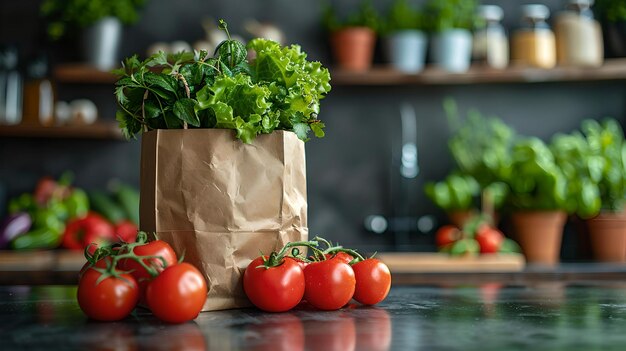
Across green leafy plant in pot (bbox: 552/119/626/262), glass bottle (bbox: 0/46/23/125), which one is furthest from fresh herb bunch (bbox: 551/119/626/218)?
glass bottle (bbox: 0/46/23/125)

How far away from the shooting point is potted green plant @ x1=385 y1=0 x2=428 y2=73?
2998 mm

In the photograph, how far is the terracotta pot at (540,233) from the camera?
278 cm

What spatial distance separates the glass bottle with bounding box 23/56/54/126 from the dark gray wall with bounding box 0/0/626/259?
0.26 meters

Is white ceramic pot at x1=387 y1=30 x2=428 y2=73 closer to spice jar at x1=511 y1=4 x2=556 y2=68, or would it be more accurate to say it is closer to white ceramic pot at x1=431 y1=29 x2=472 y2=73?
white ceramic pot at x1=431 y1=29 x2=472 y2=73

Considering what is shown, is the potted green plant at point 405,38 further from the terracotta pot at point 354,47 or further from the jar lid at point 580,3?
the jar lid at point 580,3

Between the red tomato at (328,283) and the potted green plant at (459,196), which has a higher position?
the potted green plant at (459,196)

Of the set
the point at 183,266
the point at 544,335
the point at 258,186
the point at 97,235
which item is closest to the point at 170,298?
the point at 183,266

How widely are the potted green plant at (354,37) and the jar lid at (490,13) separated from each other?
41 centimetres

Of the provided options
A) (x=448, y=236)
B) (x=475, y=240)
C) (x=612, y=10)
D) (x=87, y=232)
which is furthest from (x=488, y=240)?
(x=87, y=232)

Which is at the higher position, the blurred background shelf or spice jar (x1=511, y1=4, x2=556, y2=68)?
spice jar (x1=511, y1=4, x2=556, y2=68)

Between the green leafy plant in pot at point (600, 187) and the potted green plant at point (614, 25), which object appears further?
the potted green plant at point (614, 25)

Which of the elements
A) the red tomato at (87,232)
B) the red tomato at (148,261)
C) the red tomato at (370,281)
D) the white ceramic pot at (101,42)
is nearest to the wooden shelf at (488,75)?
the white ceramic pot at (101,42)

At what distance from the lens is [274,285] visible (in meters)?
0.99

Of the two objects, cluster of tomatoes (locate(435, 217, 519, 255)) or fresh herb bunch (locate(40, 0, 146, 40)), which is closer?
cluster of tomatoes (locate(435, 217, 519, 255))
